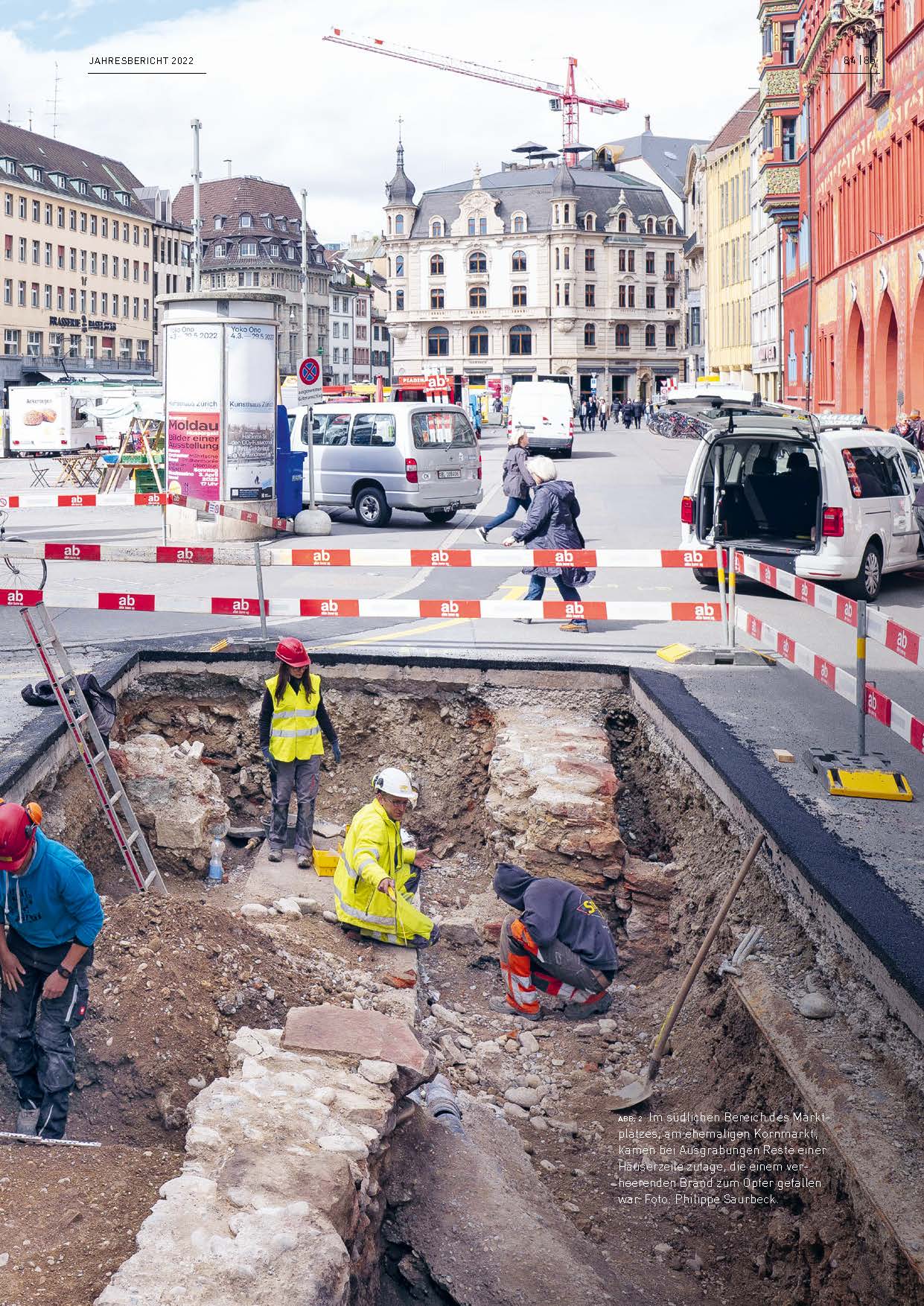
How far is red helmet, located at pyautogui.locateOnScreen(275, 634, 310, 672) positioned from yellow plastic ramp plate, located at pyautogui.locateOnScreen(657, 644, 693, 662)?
375cm

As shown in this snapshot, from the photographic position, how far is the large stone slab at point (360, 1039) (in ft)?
18.5

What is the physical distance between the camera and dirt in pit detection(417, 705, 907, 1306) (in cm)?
502

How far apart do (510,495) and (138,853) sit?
11483 millimetres

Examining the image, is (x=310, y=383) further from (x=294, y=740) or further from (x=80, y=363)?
(x=80, y=363)

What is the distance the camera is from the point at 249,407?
2023 cm

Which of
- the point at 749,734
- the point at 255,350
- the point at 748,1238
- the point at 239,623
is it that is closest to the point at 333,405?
the point at 255,350

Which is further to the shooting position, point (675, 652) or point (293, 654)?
point (675, 652)

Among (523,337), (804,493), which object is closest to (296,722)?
(804,493)

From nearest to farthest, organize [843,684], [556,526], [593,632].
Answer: [843,684], [556,526], [593,632]

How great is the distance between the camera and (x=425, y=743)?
37.5 ft

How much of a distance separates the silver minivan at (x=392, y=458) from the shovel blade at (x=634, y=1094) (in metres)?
17.3

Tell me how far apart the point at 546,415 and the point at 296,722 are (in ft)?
119

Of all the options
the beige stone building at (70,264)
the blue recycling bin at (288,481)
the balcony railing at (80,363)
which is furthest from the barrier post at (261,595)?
the balcony railing at (80,363)

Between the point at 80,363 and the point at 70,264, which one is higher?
the point at 70,264
